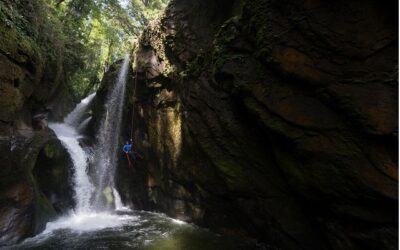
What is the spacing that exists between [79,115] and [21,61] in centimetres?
1098

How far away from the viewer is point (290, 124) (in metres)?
6.93

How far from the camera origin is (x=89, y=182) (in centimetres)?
1373

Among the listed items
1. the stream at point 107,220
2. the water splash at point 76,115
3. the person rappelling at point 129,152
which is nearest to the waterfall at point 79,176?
the stream at point 107,220

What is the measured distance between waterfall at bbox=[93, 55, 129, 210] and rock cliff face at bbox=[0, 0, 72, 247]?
1.60 m

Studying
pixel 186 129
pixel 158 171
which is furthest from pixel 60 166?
Answer: pixel 186 129

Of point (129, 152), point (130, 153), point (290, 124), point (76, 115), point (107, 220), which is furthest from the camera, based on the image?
point (76, 115)

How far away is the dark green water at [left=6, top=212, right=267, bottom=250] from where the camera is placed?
27.9ft

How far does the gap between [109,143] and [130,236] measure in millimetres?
7584

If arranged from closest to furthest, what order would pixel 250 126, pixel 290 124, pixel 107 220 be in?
pixel 290 124
pixel 250 126
pixel 107 220

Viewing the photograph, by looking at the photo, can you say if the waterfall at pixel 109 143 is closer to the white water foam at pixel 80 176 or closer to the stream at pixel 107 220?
the stream at pixel 107 220

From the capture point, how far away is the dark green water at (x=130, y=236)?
8.50 m

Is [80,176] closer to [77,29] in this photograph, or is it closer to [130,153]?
[130,153]

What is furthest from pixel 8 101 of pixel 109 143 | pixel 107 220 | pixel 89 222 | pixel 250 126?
pixel 250 126

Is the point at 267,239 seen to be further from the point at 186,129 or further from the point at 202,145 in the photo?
the point at 186,129
